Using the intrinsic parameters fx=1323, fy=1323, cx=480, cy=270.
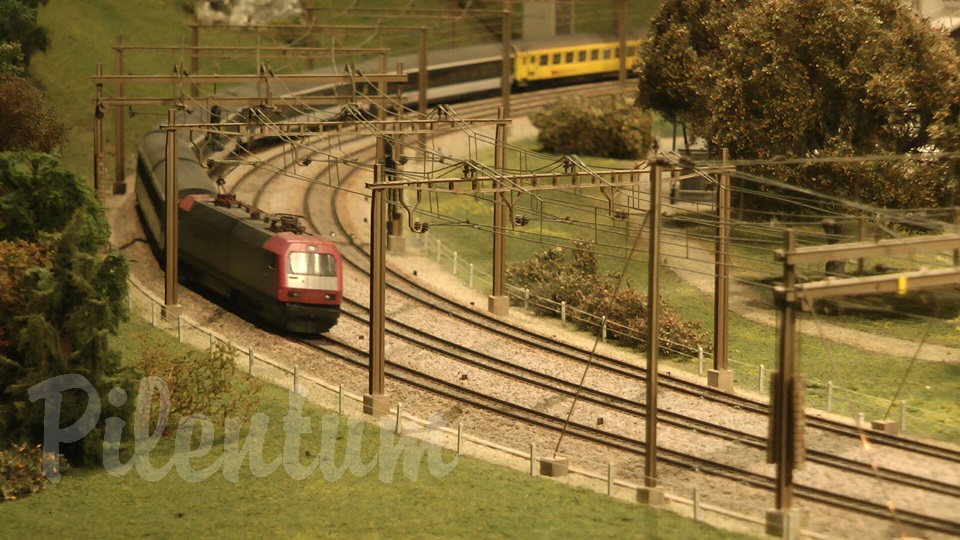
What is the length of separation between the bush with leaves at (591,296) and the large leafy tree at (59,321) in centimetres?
1292

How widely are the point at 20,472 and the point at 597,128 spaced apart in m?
35.8

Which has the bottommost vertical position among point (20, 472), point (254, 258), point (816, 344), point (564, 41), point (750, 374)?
point (20, 472)

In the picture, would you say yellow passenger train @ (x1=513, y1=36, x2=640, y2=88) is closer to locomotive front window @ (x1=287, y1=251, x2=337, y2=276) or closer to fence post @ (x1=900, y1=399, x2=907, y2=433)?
locomotive front window @ (x1=287, y1=251, x2=337, y2=276)

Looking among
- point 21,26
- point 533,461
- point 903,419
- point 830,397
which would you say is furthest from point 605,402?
point 21,26

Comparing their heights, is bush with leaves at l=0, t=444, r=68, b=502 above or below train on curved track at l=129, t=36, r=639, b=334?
below

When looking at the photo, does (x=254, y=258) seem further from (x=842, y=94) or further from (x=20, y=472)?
(x=842, y=94)

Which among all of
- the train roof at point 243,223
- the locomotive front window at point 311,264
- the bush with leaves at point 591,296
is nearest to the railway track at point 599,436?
the locomotive front window at point 311,264

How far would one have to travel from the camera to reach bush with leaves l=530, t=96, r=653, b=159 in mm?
58375

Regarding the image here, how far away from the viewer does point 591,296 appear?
3975 centimetres

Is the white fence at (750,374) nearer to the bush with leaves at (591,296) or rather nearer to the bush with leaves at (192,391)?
the bush with leaves at (591,296)

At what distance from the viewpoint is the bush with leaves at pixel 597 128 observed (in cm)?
5838

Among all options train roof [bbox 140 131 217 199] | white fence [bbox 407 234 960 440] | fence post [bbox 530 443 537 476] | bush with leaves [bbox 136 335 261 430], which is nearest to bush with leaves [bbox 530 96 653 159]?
white fence [bbox 407 234 960 440]
